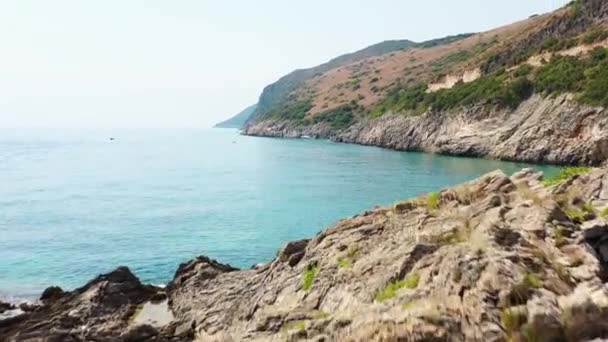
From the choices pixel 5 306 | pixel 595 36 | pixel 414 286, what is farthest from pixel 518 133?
pixel 414 286

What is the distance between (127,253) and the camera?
3700 centimetres

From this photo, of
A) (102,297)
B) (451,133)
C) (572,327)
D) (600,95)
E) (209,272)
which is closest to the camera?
(572,327)

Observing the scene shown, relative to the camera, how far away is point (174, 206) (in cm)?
5462

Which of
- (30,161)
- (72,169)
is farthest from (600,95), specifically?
(30,161)

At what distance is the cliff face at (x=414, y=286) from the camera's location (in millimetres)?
12414

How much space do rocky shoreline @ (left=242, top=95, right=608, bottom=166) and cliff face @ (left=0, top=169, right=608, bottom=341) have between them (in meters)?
53.6

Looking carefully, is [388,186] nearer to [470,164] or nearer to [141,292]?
[470,164]

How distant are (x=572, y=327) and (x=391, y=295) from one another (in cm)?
424

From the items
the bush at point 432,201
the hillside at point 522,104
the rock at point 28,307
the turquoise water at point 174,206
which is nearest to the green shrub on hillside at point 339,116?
the hillside at point 522,104

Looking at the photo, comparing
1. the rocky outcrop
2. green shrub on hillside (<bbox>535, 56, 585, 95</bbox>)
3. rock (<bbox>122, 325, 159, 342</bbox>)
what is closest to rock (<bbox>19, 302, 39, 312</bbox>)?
rock (<bbox>122, 325, 159, 342</bbox>)

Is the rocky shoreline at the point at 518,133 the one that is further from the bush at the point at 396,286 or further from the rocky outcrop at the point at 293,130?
the bush at the point at 396,286

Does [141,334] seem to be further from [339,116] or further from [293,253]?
[339,116]

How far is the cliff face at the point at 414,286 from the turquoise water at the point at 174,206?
9.43 m

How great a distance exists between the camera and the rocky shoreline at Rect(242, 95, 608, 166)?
227 ft
